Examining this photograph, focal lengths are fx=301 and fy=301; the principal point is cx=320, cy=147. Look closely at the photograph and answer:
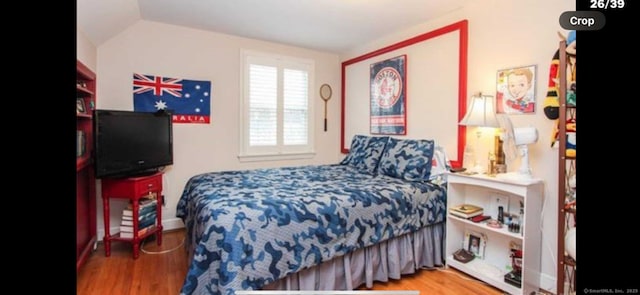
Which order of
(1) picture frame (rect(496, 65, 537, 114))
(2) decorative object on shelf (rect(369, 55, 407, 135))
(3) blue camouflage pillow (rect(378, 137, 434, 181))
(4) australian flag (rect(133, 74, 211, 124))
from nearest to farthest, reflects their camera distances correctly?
(1) picture frame (rect(496, 65, 537, 114)) → (3) blue camouflage pillow (rect(378, 137, 434, 181)) → (4) australian flag (rect(133, 74, 211, 124)) → (2) decorative object on shelf (rect(369, 55, 407, 135))

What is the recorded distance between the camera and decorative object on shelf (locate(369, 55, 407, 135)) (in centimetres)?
316

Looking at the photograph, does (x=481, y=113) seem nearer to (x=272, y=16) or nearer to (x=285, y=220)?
(x=285, y=220)

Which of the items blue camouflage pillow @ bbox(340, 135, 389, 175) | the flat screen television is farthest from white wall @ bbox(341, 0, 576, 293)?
the flat screen television

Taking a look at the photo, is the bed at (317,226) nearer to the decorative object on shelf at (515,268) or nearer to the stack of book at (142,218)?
the stack of book at (142,218)

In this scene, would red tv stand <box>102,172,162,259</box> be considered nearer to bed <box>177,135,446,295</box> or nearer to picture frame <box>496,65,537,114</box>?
bed <box>177,135,446,295</box>

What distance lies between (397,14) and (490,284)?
2.33 metres

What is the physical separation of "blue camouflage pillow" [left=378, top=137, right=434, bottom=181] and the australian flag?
1997 millimetres

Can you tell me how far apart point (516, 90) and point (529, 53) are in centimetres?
26

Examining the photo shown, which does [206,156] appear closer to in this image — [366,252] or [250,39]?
[250,39]

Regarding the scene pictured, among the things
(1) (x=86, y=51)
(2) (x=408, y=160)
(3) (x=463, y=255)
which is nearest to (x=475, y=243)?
(3) (x=463, y=255)

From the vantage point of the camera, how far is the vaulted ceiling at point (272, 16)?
2496mm

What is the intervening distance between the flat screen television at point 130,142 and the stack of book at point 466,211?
100 inches

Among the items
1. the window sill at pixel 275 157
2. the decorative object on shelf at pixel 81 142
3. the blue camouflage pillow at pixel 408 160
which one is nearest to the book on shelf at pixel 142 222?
the decorative object on shelf at pixel 81 142
